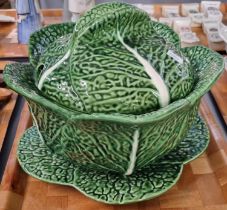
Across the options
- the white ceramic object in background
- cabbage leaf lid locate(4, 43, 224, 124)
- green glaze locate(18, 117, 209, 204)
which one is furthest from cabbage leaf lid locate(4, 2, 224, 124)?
the white ceramic object in background

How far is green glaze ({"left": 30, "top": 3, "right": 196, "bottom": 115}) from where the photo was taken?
1.67ft

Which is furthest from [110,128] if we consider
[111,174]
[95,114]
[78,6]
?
[78,6]

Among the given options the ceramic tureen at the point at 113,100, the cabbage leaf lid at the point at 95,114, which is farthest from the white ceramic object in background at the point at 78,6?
the ceramic tureen at the point at 113,100

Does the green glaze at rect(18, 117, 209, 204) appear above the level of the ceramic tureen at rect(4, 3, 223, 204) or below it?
below

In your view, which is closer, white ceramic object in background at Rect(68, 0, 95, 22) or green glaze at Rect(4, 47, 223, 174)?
green glaze at Rect(4, 47, 223, 174)

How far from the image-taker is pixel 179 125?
55 cm

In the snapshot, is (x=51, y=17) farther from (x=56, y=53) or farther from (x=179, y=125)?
(x=179, y=125)

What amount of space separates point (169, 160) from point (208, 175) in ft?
0.26

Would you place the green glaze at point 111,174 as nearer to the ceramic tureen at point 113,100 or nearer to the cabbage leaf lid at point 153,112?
the ceramic tureen at point 113,100

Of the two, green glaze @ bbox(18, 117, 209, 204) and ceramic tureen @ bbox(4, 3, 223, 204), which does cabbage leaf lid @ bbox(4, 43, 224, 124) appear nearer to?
ceramic tureen @ bbox(4, 3, 223, 204)

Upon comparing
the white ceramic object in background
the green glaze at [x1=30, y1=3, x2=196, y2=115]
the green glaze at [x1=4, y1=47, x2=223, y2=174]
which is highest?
the green glaze at [x1=30, y1=3, x2=196, y2=115]

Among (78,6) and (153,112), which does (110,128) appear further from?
(78,6)

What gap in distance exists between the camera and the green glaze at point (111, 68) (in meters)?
0.51

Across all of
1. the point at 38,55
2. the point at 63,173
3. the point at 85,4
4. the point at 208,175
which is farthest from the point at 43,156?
the point at 85,4
